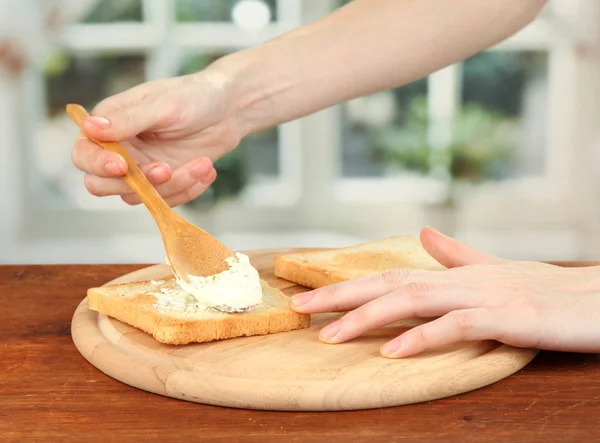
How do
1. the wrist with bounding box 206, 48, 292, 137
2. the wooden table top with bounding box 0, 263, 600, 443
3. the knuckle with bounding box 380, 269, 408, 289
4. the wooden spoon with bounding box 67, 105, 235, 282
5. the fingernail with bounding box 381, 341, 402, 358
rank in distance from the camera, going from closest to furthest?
1. the wooden table top with bounding box 0, 263, 600, 443
2. the fingernail with bounding box 381, 341, 402, 358
3. the knuckle with bounding box 380, 269, 408, 289
4. the wooden spoon with bounding box 67, 105, 235, 282
5. the wrist with bounding box 206, 48, 292, 137

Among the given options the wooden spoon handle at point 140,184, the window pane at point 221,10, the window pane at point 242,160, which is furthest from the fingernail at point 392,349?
the window pane at point 221,10

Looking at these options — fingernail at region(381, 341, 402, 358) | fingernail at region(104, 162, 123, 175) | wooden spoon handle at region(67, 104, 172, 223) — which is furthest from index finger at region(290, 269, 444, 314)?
fingernail at region(104, 162, 123, 175)

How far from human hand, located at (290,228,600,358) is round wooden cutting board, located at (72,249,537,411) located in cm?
3

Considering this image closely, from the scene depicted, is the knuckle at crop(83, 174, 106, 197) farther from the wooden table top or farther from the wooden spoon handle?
the wooden table top

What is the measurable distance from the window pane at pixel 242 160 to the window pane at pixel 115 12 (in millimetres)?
337

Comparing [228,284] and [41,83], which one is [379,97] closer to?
[41,83]

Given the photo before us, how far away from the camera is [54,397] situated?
3.35 ft

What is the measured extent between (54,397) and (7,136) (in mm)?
3331

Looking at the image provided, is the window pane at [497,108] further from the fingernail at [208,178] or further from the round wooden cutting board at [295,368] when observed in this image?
the round wooden cutting board at [295,368]

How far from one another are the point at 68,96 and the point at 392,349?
339 cm

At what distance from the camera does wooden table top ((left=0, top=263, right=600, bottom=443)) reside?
91 centimetres

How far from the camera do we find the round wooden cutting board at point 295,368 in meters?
0.98

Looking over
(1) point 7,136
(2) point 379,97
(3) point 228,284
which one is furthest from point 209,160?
(1) point 7,136

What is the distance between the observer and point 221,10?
13.2ft
